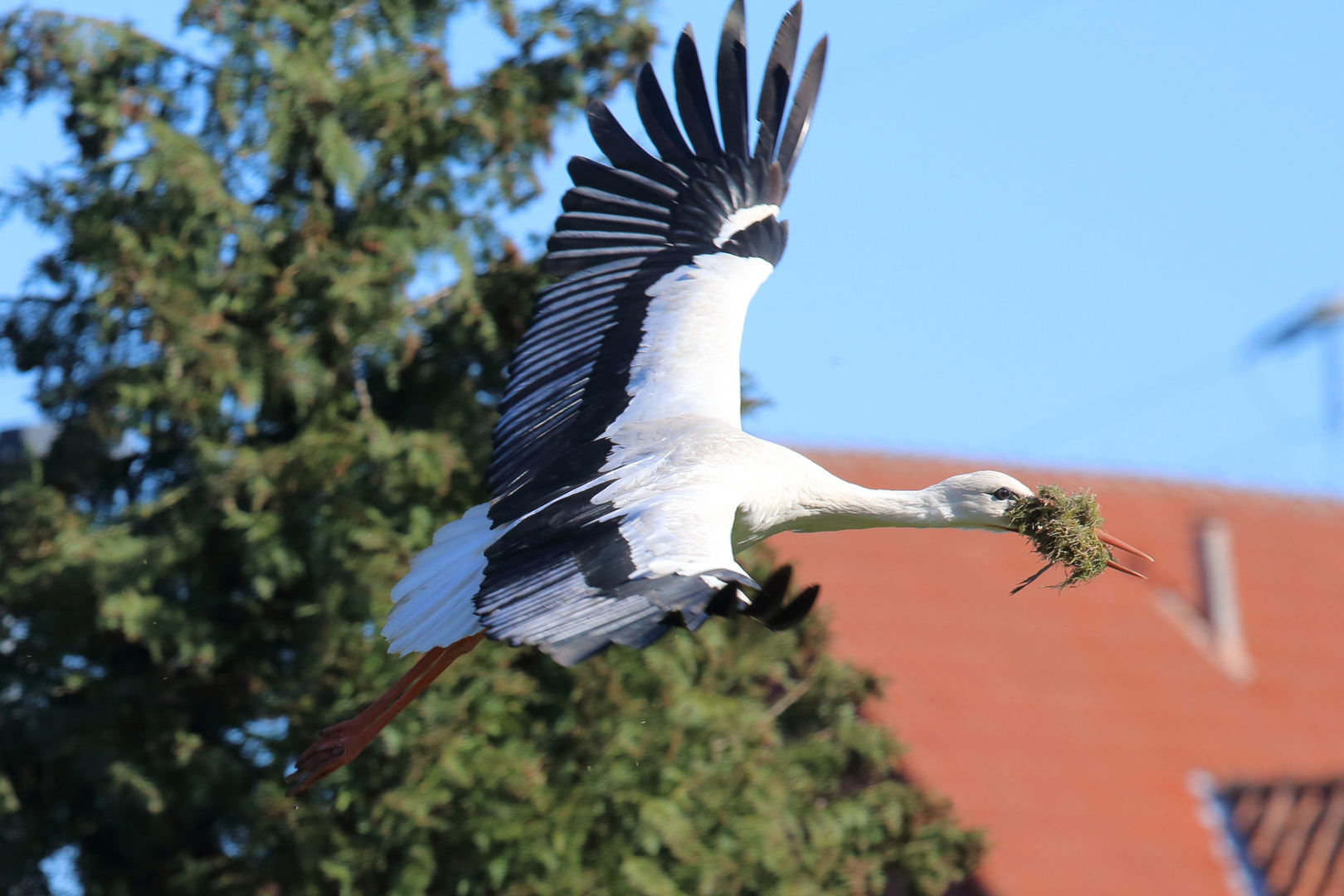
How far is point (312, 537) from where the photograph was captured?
595 cm

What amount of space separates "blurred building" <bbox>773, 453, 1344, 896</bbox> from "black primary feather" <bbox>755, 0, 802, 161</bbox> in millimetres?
5275

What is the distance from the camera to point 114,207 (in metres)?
6.06

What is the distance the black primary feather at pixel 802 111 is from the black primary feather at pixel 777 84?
0.04 meters

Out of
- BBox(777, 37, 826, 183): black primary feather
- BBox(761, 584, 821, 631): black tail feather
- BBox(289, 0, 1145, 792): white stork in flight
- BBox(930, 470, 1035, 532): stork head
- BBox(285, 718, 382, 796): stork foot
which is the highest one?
BBox(777, 37, 826, 183): black primary feather

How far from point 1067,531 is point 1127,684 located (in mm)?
10754

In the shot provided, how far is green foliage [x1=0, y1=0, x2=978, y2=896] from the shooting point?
19.1 ft

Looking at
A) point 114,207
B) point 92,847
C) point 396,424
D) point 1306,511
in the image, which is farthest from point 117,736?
point 1306,511

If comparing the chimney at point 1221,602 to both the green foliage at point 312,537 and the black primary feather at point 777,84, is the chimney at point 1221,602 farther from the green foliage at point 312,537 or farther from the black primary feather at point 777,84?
the black primary feather at point 777,84

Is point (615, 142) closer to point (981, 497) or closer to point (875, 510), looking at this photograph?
point (875, 510)

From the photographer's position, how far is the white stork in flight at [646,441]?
12.8ft

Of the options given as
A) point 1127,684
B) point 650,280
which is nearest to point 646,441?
point 650,280

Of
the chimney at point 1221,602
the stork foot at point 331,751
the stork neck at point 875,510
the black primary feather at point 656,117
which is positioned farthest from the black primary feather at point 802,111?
the chimney at point 1221,602

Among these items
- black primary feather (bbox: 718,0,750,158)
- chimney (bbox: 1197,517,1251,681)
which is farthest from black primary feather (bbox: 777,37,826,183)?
chimney (bbox: 1197,517,1251,681)

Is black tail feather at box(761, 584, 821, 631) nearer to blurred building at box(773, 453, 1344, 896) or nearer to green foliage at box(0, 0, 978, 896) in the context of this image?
green foliage at box(0, 0, 978, 896)
